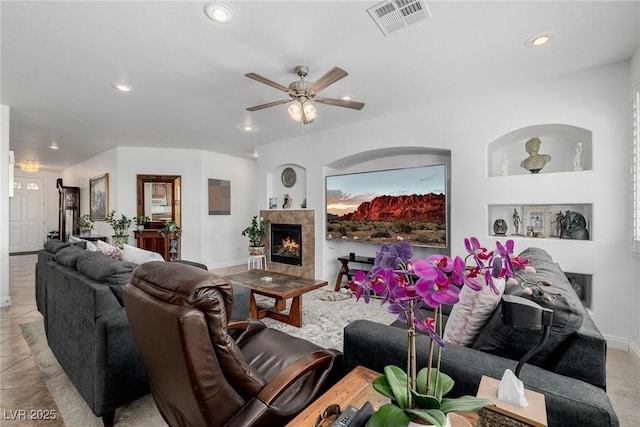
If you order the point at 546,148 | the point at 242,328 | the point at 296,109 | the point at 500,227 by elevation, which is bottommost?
the point at 242,328

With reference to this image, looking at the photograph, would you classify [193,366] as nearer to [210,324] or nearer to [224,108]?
[210,324]

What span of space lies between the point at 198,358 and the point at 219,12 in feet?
6.92

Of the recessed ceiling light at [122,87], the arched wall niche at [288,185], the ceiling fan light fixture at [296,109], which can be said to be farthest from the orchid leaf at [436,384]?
the arched wall niche at [288,185]

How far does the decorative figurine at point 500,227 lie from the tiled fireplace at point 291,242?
8.98 ft

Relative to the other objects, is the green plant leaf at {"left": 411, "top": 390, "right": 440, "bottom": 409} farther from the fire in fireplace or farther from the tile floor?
the fire in fireplace

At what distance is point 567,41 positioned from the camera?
231cm

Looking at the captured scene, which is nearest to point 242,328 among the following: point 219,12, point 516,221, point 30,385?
point 30,385

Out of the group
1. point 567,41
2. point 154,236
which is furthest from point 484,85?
point 154,236

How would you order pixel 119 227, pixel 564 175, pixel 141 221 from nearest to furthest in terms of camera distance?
pixel 564 175
pixel 119 227
pixel 141 221

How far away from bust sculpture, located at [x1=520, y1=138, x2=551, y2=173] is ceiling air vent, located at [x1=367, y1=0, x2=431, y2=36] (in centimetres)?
210

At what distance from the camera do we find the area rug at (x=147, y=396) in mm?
1727

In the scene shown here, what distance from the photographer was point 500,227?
135 inches

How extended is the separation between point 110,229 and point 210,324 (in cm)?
657

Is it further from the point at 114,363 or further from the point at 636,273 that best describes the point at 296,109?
the point at 636,273
